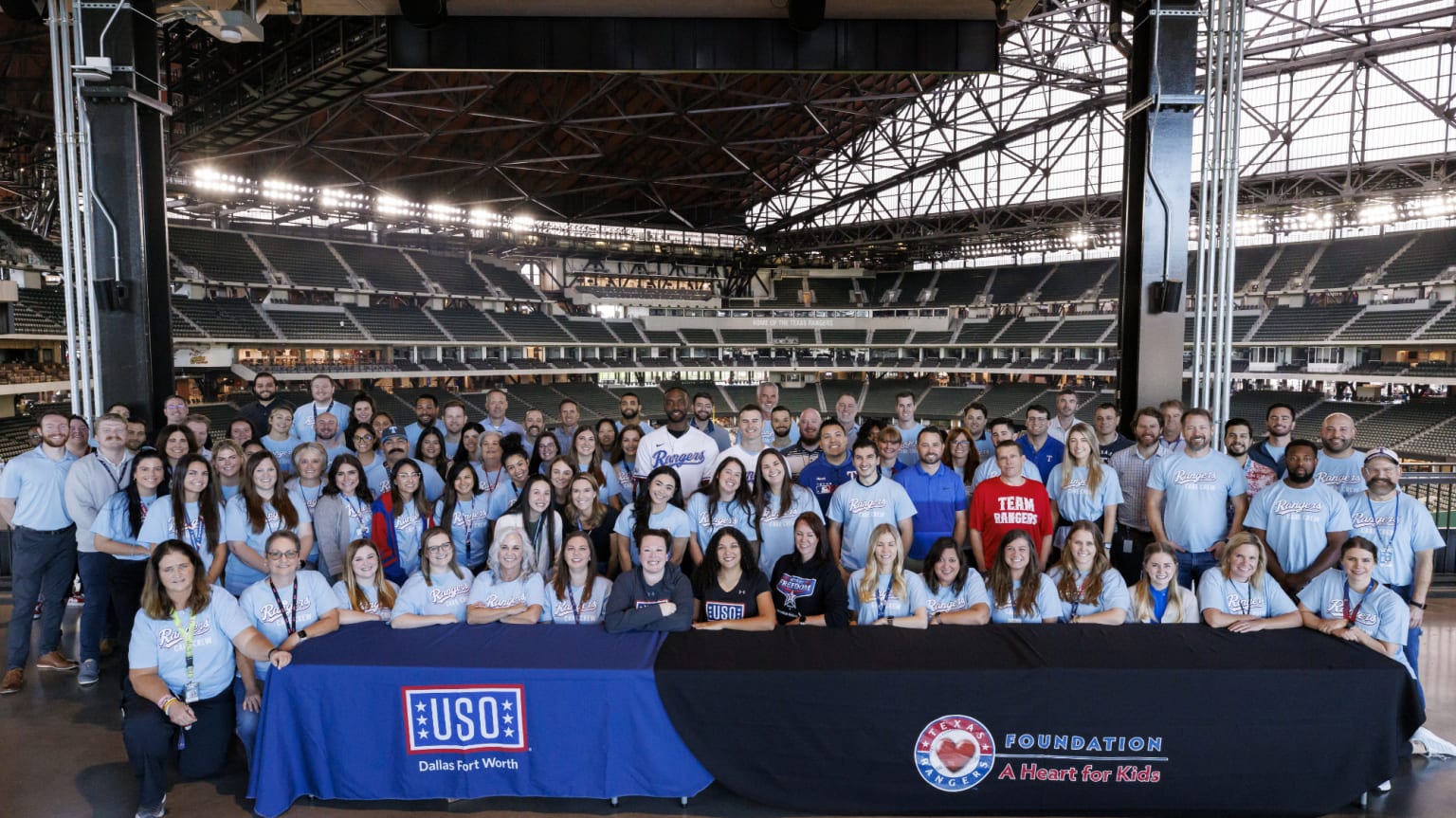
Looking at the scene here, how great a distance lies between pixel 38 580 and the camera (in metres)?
6.03

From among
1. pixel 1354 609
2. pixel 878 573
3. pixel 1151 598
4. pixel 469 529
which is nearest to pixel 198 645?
pixel 469 529

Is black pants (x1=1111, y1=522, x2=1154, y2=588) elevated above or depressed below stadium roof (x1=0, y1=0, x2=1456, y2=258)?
below

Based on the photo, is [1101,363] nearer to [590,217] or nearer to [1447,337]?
[1447,337]

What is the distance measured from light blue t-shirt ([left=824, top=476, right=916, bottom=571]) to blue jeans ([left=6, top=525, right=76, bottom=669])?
6181 millimetres

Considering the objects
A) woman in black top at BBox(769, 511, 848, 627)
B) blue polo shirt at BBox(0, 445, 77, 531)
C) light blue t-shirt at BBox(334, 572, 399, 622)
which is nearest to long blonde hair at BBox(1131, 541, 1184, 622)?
woman in black top at BBox(769, 511, 848, 627)

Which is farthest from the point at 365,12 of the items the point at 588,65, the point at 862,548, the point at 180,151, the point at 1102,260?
the point at 1102,260

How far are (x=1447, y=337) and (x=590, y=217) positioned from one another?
38.0 metres

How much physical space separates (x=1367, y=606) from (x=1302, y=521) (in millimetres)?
811

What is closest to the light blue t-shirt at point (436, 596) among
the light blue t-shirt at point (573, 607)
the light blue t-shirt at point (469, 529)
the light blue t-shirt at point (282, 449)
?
the light blue t-shirt at point (573, 607)

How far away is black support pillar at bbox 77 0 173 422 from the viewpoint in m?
6.60

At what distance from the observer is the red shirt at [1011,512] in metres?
5.77

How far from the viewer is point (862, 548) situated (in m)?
5.76

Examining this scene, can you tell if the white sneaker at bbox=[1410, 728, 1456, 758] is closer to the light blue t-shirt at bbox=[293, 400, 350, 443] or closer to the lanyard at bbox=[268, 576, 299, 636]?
the lanyard at bbox=[268, 576, 299, 636]

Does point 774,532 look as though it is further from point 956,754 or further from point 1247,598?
point 1247,598
